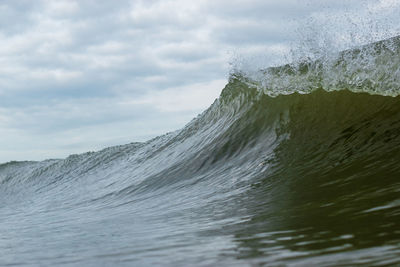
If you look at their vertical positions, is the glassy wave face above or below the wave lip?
below

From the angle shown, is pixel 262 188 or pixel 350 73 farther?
pixel 350 73

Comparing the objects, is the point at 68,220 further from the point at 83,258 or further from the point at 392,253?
the point at 392,253

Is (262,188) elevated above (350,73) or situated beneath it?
situated beneath

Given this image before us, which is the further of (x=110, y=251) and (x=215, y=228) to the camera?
(x=215, y=228)

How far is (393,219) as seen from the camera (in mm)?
2775

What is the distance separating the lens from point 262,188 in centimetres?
527

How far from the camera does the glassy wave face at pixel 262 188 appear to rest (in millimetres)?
2783

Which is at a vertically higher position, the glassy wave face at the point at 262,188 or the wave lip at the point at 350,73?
the wave lip at the point at 350,73

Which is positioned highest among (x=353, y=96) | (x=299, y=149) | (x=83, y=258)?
(x=353, y=96)

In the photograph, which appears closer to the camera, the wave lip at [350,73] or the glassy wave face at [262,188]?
the glassy wave face at [262,188]

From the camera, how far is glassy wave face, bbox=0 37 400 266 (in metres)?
2.78

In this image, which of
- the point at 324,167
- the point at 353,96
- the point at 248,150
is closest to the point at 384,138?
the point at 324,167

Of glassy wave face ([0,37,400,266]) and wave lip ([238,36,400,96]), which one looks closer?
glassy wave face ([0,37,400,266])

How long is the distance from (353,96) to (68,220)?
408 centimetres
